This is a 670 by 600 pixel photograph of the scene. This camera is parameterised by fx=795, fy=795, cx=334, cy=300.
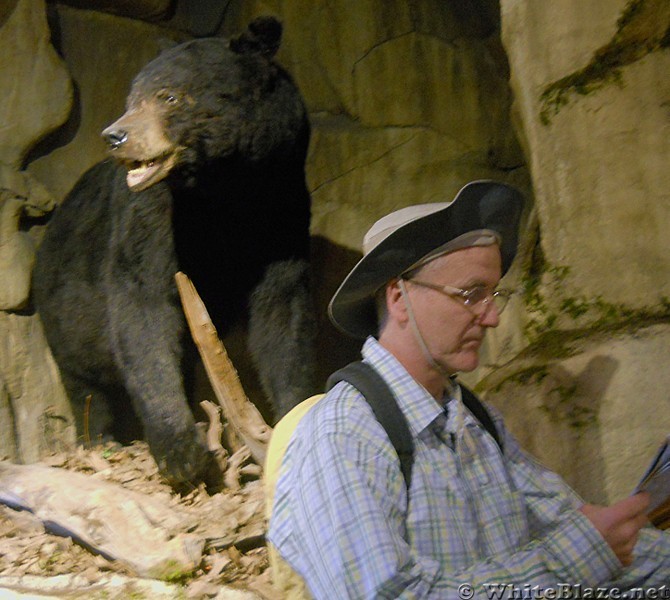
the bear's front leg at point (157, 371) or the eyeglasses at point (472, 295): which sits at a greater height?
the eyeglasses at point (472, 295)

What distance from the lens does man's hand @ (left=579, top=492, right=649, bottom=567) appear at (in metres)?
1.33

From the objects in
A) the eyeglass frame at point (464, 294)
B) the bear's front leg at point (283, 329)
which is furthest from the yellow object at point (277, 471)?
the bear's front leg at point (283, 329)

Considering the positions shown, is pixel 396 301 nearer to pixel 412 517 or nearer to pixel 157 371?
pixel 412 517

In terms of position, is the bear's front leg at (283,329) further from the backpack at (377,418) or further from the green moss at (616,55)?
the backpack at (377,418)

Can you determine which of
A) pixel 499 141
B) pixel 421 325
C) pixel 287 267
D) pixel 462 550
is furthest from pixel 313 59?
pixel 462 550

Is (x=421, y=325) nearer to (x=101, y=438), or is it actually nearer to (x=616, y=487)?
(x=616, y=487)

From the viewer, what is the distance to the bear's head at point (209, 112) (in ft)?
10.3

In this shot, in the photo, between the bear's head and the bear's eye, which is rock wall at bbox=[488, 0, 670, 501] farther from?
the bear's eye

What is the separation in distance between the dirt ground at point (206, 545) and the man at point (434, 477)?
3.67 ft

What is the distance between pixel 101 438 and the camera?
4.21 metres

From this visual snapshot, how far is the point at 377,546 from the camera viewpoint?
128 cm

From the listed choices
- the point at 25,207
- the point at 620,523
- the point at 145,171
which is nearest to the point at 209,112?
the point at 145,171

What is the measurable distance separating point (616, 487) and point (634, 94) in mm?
1252

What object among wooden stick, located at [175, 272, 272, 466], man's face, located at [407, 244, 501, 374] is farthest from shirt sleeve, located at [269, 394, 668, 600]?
wooden stick, located at [175, 272, 272, 466]
